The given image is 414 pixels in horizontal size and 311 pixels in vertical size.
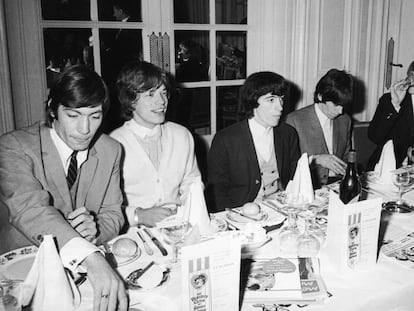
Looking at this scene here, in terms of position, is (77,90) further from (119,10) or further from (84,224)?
(119,10)

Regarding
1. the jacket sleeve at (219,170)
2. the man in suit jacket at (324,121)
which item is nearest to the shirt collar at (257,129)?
the jacket sleeve at (219,170)

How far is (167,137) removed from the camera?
234 cm

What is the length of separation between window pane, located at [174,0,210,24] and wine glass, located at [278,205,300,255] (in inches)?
78.7

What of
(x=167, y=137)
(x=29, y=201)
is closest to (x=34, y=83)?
(x=167, y=137)

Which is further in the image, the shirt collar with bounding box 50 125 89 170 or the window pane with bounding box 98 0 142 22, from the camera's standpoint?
the window pane with bounding box 98 0 142 22

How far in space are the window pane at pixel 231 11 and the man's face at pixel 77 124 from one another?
74.1 inches

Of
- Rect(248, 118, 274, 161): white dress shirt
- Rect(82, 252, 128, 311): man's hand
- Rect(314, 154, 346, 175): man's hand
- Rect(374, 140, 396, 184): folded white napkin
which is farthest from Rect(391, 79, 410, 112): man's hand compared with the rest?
Rect(82, 252, 128, 311): man's hand

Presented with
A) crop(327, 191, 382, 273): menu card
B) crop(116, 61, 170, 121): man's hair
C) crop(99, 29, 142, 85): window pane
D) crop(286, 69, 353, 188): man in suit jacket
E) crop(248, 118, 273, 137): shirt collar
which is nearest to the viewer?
crop(327, 191, 382, 273): menu card

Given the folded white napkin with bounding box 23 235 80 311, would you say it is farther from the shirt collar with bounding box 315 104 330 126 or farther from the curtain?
the shirt collar with bounding box 315 104 330 126

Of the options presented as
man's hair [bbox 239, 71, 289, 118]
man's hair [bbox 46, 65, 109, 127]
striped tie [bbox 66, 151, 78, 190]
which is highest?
man's hair [bbox 46, 65, 109, 127]

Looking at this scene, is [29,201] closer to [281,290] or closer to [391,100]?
[281,290]

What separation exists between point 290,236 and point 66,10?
207 cm

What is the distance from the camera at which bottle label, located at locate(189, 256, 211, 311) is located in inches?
42.7

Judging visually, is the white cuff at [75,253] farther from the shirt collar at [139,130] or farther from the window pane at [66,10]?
the window pane at [66,10]
